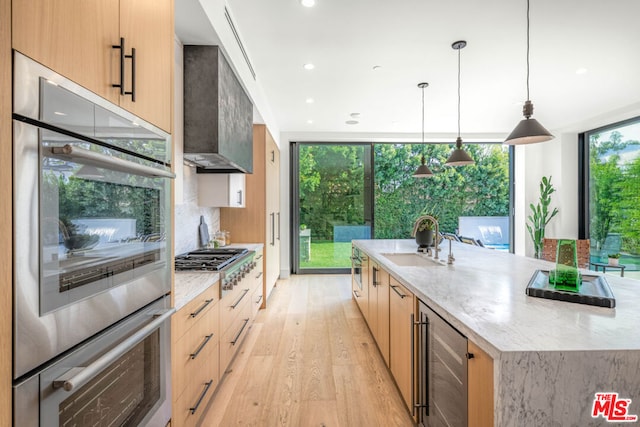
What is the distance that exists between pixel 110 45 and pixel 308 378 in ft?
7.58

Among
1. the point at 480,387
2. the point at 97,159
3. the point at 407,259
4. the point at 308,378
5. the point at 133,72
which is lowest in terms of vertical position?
the point at 308,378

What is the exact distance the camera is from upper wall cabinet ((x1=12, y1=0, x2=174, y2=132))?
0.73 metres

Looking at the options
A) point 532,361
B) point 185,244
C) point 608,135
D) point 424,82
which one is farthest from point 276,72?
point 608,135

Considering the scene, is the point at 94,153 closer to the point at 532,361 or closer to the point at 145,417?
the point at 145,417

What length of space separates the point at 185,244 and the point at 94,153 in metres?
2.28

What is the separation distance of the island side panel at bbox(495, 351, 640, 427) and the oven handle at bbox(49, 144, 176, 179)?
4.06 ft

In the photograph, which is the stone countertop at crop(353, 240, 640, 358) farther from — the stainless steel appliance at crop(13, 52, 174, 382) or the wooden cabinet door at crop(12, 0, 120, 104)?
the wooden cabinet door at crop(12, 0, 120, 104)

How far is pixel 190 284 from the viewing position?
184 cm

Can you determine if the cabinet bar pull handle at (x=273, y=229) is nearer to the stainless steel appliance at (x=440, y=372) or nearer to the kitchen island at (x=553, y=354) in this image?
the stainless steel appliance at (x=440, y=372)

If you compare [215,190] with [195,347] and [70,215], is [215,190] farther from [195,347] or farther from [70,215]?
[70,215]

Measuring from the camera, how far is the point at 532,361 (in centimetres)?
92

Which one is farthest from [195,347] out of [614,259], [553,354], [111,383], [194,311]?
[614,259]

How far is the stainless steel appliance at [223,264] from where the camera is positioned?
7.30 feet

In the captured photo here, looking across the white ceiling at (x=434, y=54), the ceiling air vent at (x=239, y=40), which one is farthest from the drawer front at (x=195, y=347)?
the ceiling air vent at (x=239, y=40)
